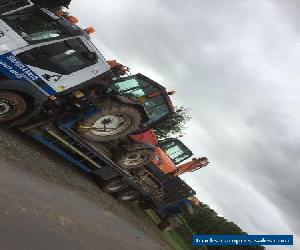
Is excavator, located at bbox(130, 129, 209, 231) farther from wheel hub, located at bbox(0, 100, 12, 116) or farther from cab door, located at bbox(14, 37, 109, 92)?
wheel hub, located at bbox(0, 100, 12, 116)

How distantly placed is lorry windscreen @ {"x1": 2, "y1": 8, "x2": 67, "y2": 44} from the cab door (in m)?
0.24

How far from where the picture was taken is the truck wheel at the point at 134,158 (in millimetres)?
11430

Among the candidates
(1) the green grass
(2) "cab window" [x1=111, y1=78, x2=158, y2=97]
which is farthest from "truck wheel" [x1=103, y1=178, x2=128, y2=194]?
(2) "cab window" [x1=111, y1=78, x2=158, y2=97]

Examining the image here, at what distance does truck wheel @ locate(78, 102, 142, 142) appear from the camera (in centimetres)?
1000

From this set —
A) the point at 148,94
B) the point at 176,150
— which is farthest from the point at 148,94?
the point at 176,150

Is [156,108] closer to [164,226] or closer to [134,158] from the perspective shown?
[134,158]

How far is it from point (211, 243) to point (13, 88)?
38.0ft

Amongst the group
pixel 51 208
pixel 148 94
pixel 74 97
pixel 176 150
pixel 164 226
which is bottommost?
pixel 51 208

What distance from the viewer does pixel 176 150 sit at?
16.0m

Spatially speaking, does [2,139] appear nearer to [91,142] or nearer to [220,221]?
[91,142]

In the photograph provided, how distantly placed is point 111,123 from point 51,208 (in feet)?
12.0

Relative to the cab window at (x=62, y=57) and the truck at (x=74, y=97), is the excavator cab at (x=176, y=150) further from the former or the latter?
the cab window at (x=62, y=57)

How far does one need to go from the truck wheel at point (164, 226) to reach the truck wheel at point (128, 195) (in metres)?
2.05

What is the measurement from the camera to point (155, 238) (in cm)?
1285
